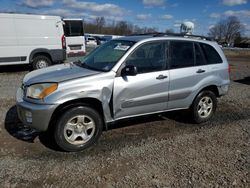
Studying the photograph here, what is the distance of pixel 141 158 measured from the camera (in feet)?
12.0

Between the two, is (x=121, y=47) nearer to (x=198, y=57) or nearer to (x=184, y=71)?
(x=184, y=71)

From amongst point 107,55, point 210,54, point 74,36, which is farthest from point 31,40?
point 210,54

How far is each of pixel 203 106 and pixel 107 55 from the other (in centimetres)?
226

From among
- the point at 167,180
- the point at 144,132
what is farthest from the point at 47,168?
the point at 144,132

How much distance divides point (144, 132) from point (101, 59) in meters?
1.57

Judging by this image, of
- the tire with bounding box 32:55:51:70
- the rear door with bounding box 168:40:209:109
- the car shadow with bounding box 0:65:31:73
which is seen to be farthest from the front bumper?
the car shadow with bounding box 0:65:31:73

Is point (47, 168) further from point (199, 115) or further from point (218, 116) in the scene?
point (218, 116)

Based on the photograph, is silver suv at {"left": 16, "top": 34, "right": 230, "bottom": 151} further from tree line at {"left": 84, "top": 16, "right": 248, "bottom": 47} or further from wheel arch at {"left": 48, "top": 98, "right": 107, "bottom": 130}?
tree line at {"left": 84, "top": 16, "right": 248, "bottom": 47}

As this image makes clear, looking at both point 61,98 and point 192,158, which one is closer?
point 61,98

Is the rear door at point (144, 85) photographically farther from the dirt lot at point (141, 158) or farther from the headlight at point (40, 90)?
the headlight at point (40, 90)

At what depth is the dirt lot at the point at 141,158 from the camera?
123 inches

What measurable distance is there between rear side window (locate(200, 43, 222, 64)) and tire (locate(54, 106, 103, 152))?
2.55m

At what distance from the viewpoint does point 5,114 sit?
17.0 feet

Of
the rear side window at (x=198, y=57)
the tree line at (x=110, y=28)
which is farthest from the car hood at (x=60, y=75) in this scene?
the tree line at (x=110, y=28)
